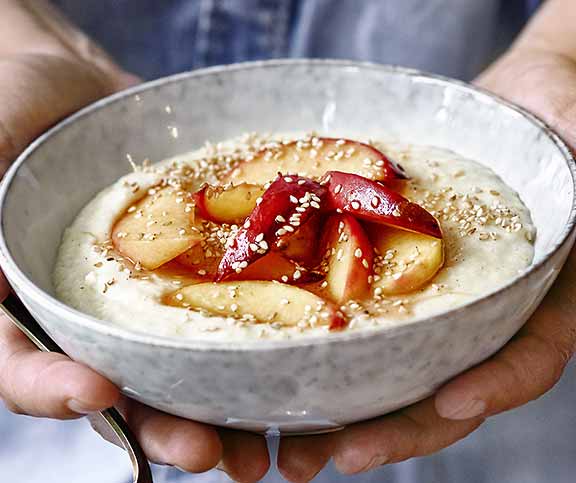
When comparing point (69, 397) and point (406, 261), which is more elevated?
point (406, 261)

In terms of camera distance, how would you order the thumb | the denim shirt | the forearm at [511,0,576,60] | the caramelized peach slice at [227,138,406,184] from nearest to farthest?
the caramelized peach slice at [227,138,406,184] < the thumb < the forearm at [511,0,576,60] < the denim shirt

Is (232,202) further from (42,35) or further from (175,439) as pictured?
(42,35)

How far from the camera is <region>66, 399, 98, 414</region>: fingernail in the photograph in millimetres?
1087

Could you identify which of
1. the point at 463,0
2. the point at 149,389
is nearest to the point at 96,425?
the point at 149,389

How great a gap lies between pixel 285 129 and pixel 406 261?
658mm

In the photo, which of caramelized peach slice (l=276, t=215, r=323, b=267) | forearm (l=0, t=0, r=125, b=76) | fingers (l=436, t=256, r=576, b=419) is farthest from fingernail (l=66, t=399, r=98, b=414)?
forearm (l=0, t=0, r=125, b=76)

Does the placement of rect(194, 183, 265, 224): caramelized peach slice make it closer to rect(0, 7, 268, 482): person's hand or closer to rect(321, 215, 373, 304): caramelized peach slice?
rect(321, 215, 373, 304): caramelized peach slice

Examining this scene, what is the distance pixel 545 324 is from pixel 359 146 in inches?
18.8

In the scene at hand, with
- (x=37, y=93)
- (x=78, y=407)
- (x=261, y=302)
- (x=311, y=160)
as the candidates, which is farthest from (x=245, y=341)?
(x=37, y=93)

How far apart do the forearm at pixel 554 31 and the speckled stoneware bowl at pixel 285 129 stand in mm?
500

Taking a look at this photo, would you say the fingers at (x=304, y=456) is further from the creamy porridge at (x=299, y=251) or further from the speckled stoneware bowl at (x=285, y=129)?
the creamy porridge at (x=299, y=251)

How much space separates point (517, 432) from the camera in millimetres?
1677

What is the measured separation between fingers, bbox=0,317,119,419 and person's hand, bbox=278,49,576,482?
0.32 metres

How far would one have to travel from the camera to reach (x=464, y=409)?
3.67 ft
